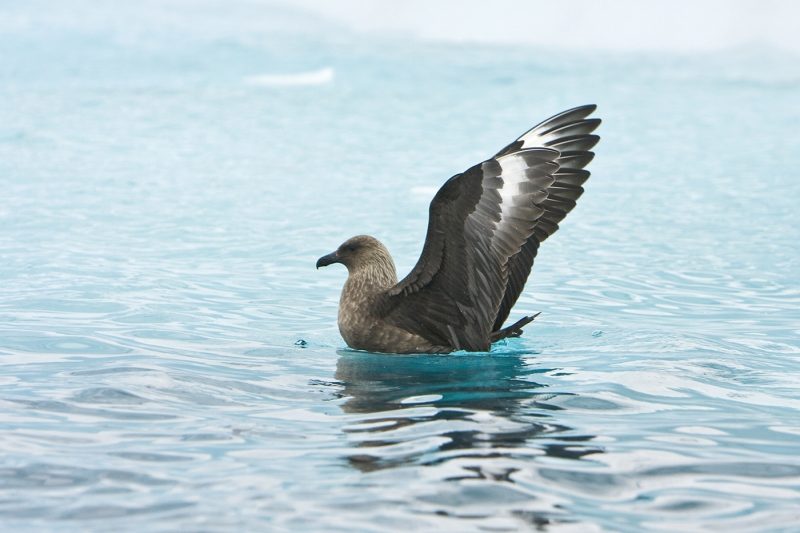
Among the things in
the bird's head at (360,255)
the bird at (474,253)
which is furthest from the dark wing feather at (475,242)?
the bird's head at (360,255)

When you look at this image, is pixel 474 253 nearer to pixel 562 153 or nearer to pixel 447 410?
pixel 562 153

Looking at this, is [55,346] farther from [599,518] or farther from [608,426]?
[599,518]

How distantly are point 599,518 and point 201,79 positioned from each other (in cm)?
1399

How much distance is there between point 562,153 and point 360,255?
1.23 m

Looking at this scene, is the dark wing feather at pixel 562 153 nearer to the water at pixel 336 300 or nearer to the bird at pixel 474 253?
the bird at pixel 474 253

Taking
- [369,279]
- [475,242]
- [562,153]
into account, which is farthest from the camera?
[369,279]

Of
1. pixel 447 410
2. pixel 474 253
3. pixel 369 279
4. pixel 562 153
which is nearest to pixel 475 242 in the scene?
pixel 474 253

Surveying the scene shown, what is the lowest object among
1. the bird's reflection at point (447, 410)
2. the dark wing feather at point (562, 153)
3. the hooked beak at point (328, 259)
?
the bird's reflection at point (447, 410)

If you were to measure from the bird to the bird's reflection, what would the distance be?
138mm

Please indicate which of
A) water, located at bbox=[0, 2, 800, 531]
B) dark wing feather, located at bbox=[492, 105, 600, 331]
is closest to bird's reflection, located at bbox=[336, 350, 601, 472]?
water, located at bbox=[0, 2, 800, 531]

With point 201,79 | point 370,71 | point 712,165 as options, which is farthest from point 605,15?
point 712,165

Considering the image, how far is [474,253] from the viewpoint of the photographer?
19.0 feet

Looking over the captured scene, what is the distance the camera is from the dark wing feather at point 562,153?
5.82 meters

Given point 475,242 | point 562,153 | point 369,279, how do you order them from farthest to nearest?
point 369,279
point 562,153
point 475,242
